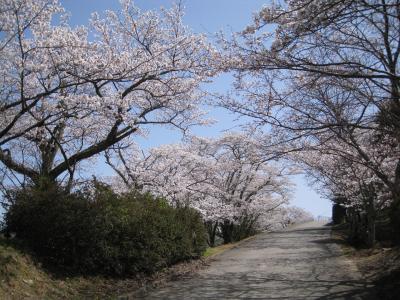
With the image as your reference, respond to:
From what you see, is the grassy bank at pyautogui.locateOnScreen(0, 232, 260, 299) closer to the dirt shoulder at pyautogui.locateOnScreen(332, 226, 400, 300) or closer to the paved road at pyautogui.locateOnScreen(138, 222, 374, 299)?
the paved road at pyautogui.locateOnScreen(138, 222, 374, 299)

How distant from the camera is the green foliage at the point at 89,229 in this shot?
28.3 ft

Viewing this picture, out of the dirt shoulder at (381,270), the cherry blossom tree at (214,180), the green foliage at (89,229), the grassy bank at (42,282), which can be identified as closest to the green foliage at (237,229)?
the cherry blossom tree at (214,180)

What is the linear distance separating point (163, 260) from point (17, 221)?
377 cm

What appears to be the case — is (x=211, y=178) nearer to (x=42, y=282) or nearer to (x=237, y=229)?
(x=237, y=229)

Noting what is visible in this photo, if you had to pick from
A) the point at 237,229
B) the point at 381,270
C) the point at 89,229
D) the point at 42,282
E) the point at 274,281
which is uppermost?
the point at 237,229

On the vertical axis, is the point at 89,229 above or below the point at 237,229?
below

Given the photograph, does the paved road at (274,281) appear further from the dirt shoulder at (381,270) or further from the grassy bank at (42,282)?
the grassy bank at (42,282)

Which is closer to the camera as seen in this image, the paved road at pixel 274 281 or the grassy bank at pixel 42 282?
the grassy bank at pixel 42 282

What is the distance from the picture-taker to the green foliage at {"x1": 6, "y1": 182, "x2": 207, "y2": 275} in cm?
864

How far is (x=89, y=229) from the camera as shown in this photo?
28.7ft

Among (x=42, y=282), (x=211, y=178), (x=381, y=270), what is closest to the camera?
(x=42, y=282)

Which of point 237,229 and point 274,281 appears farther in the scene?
point 237,229

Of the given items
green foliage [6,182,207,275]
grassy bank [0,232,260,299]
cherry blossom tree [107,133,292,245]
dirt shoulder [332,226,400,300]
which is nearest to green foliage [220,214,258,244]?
cherry blossom tree [107,133,292,245]

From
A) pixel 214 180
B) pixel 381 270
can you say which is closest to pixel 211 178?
pixel 214 180
